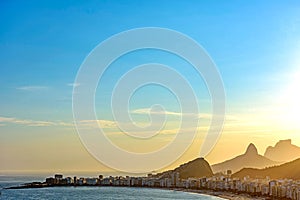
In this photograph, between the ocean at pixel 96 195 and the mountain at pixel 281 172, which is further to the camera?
the mountain at pixel 281 172

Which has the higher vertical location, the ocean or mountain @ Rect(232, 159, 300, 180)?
mountain @ Rect(232, 159, 300, 180)

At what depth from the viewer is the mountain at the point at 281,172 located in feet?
326

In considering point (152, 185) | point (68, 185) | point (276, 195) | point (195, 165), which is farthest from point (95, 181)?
point (276, 195)

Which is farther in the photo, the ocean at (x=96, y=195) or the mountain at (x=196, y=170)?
the mountain at (x=196, y=170)

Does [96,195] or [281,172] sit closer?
[96,195]

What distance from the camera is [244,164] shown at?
171 meters

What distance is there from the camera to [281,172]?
348 ft

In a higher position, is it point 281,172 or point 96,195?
point 281,172

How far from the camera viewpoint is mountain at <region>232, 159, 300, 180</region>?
3915 inches

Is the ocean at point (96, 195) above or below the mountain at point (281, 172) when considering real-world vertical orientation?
below

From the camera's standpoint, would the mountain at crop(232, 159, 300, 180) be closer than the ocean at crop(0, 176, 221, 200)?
No

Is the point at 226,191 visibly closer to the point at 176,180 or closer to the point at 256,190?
the point at 256,190

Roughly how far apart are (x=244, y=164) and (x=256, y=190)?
299ft

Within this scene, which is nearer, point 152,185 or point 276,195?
point 276,195
